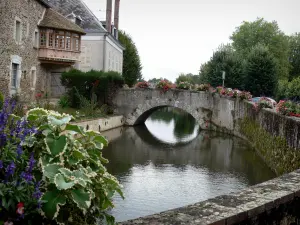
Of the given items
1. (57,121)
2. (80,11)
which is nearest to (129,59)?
(80,11)

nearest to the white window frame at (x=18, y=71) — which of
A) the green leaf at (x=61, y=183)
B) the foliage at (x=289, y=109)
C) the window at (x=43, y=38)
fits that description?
the window at (x=43, y=38)

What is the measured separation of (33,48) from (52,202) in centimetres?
2146

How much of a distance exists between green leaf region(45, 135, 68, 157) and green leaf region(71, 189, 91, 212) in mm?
268

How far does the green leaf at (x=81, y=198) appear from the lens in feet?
7.61

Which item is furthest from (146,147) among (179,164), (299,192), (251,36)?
(251,36)

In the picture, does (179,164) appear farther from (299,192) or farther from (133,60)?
(133,60)

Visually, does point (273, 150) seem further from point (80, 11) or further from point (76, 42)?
point (80, 11)

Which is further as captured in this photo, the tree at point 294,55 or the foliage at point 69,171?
the tree at point 294,55

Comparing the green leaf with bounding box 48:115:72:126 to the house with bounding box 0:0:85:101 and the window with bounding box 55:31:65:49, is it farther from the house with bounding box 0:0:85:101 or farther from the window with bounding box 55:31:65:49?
the window with bounding box 55:31:65:49

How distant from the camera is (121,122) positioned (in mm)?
25969

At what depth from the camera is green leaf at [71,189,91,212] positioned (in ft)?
7.61

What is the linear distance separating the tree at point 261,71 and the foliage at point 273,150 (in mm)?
15520

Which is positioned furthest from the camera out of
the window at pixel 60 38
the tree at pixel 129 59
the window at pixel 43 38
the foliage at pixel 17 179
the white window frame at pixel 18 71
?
the tree at pixel 129 59

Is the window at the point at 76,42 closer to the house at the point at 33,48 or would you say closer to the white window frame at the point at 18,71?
the house at the point at 33,48
